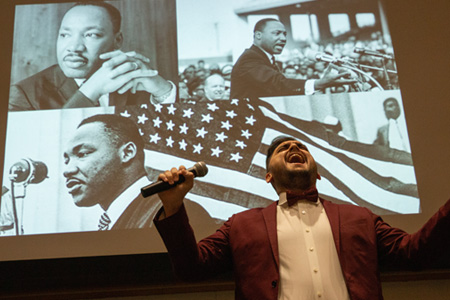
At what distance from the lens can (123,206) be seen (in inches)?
111

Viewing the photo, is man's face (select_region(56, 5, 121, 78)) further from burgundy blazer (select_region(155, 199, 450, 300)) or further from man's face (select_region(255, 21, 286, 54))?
burgundy blazer (select_region(155, 199, 450, 300))

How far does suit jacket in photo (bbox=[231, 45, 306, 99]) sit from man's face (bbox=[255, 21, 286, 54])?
73mm

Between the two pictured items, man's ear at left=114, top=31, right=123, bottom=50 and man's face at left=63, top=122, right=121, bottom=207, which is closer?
man's face at left=63, top=122, right=121, bottom=207

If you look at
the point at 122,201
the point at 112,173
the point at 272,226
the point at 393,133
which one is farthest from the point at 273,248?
the point at 393,133

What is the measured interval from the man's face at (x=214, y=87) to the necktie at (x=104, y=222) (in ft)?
3.19

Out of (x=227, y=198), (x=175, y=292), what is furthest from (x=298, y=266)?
(x=175, y=292)

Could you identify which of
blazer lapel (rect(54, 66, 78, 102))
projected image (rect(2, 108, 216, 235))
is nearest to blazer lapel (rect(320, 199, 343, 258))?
projected image (rect(2, 108, 216, 235))

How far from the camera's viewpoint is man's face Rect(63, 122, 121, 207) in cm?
285

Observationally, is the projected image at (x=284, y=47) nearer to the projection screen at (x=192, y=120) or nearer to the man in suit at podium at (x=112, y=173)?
the projection screen at (x=192, y=120)

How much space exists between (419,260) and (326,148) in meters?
1.40

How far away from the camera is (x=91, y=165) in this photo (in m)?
2.91

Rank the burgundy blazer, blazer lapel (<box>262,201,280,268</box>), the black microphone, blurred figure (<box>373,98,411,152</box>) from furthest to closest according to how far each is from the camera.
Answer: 1. blurred figure (<box>373,98,411,152</box>)
2. blazer lapel (<box>262,201,280,268</box>)
3. the burgundy blazer
4. the black microphone

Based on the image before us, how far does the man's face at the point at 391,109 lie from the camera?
118 inches

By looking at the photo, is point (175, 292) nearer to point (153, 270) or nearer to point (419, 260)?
point (153, 270)
